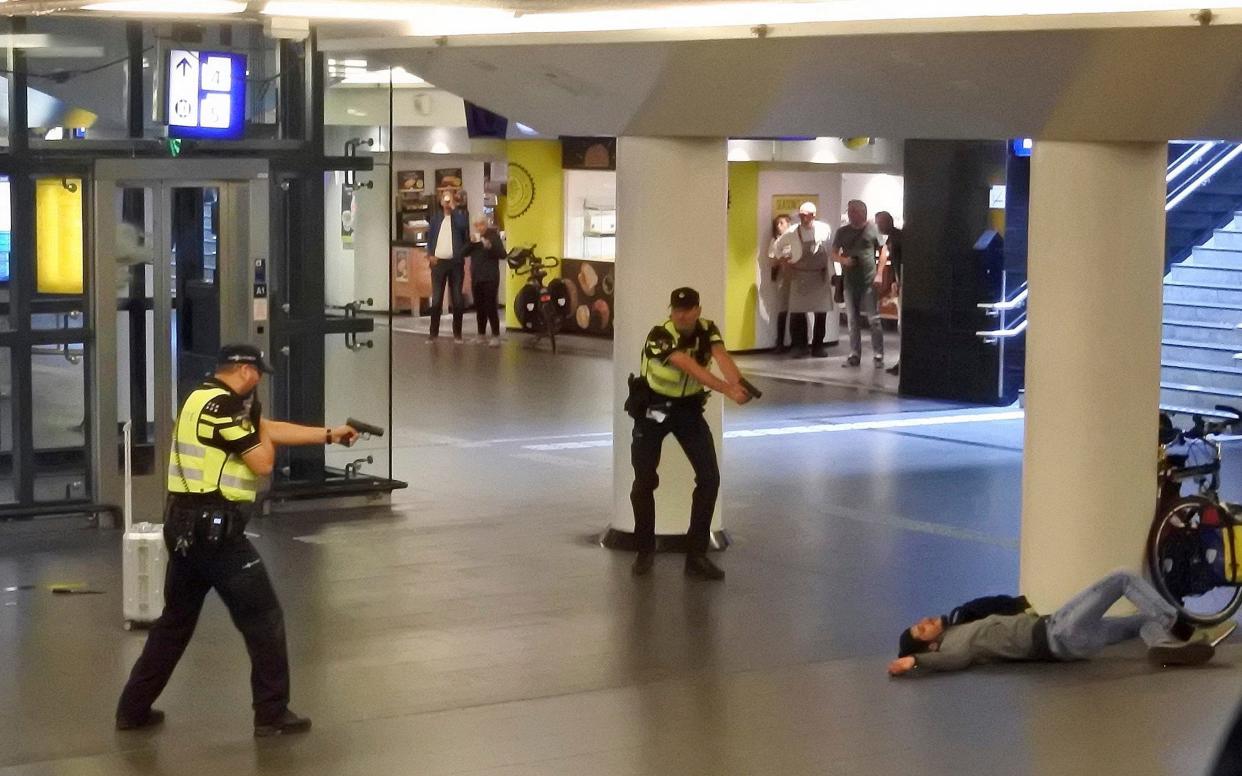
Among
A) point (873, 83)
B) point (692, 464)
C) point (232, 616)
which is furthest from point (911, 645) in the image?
point (232, 616)

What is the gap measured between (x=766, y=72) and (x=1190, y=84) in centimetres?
217

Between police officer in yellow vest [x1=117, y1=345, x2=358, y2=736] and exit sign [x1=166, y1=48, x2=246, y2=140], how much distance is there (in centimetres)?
486

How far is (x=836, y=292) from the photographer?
2423 cm

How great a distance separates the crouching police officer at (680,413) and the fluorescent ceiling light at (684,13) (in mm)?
1647

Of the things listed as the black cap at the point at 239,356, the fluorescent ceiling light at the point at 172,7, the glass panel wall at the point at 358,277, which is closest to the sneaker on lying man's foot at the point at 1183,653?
the black cap at the point at 239,356

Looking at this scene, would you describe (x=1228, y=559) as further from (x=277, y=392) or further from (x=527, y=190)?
(x=527, y=190)

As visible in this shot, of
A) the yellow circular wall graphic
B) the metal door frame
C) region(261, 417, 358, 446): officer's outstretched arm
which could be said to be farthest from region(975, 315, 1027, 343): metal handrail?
region(261, 417, 358, 446): officer's outstretched arm

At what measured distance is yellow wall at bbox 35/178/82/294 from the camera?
11781 mm

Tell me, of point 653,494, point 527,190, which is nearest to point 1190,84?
point 653,494

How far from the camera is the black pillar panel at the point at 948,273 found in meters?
19.0

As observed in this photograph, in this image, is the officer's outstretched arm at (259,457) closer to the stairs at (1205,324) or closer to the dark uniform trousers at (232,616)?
the dark uniform trousers at (232,616)

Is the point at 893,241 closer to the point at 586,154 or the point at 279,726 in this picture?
the point at 586,154

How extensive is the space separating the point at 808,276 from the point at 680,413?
1249 centimetres

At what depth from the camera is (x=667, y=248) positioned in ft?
36.5
